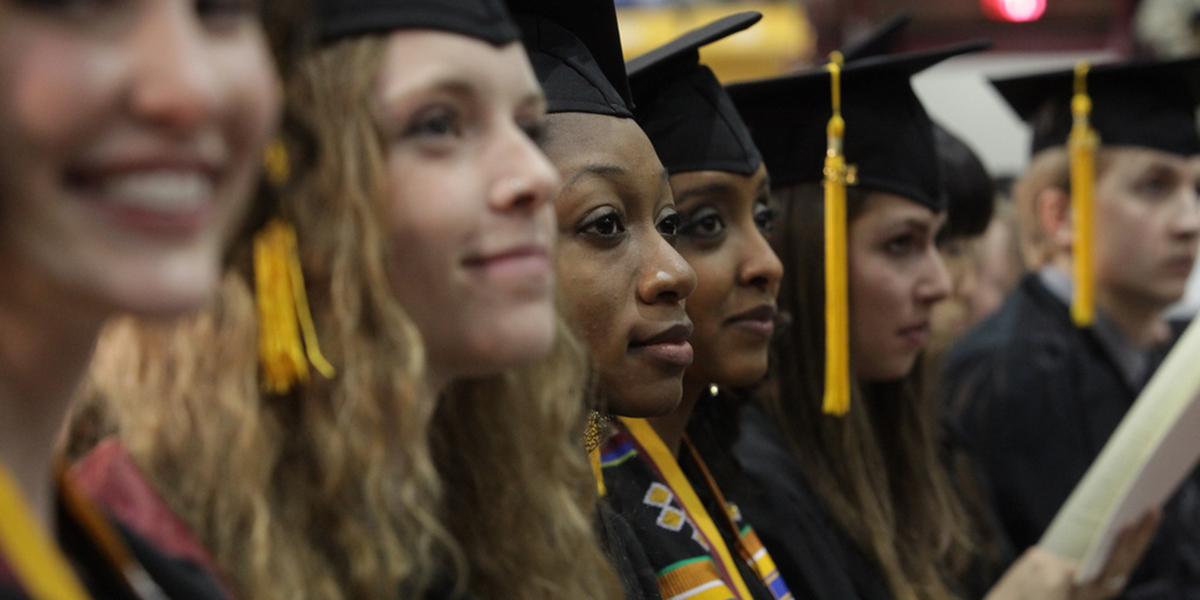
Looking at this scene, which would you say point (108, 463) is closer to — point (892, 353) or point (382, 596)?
point (382, 596)

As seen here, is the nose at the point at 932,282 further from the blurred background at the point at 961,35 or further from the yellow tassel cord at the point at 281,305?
the blurred background at the point at 961,35

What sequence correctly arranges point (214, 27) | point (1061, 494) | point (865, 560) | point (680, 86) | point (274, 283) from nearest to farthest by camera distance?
point (214, 27)
point (274, 283)
point (680, 86)
point (865, 560)
point (1061, 494)

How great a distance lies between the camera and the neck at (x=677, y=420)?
1.90 meters

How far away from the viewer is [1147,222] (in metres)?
3.39

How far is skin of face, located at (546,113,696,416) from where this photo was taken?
4.98 feet

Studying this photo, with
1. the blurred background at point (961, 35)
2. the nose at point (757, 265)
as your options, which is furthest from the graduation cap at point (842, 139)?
the blurred background at point (961, 35)

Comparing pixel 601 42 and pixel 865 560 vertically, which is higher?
pixel 601 42

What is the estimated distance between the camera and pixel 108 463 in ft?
3.30

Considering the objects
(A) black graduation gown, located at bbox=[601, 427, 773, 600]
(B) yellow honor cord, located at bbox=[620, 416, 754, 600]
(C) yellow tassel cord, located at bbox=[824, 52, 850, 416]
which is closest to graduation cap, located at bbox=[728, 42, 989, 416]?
(C) yellow tassel cord, located at bbox=[824, 52, 850, 416]

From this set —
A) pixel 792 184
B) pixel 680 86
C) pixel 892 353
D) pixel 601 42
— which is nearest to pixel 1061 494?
pixel 892 353

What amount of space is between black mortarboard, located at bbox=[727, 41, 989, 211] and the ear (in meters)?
1.23

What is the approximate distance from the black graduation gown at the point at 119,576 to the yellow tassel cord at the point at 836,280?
1523mm

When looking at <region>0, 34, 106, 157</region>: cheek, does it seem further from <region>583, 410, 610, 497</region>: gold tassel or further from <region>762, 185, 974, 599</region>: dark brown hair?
<region>762, 185, 974, 599</region>: dark brown hair

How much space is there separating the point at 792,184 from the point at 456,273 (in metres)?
1.52
